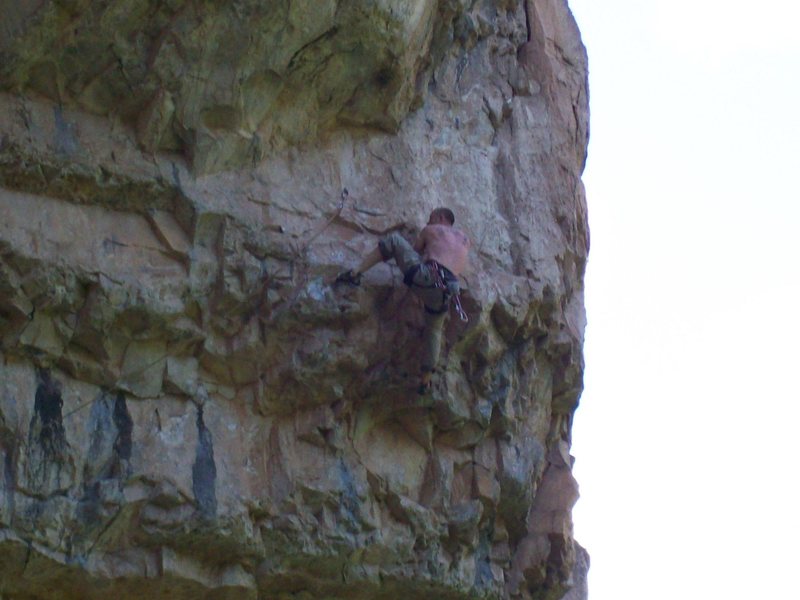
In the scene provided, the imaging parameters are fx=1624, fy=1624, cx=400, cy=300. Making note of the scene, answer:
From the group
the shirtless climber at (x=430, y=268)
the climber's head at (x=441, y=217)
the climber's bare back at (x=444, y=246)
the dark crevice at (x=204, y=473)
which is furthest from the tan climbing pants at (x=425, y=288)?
the dark crevice at (x=204, y=473)

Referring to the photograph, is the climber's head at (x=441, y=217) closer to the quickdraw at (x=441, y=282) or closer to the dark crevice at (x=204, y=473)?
the quickdraw at (x=441, y=282)

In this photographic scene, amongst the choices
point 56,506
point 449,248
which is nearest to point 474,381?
point 449,248

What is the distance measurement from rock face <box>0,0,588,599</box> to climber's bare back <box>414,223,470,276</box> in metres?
0.53

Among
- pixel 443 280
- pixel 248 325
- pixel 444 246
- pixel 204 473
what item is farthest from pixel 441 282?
pixel 204 473

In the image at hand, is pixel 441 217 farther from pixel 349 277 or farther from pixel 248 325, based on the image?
pixel 248 325

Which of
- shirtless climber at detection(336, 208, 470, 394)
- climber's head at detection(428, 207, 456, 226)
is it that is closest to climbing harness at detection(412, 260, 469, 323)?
shirtless climber at detection(336, 208, 470, 394)

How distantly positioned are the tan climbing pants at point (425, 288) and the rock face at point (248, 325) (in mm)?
218

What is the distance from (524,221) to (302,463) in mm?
3469

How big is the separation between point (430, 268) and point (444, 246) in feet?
1.24

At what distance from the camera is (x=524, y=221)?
52.1 ft

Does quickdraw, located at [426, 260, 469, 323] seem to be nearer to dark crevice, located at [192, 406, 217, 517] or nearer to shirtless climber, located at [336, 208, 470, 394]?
shirtless climber, located at [336, 208, 470, 394]

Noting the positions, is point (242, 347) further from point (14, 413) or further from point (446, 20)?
point (446, 20)

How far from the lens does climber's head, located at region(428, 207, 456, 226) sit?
574 inches

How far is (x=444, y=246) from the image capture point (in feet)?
46.5
